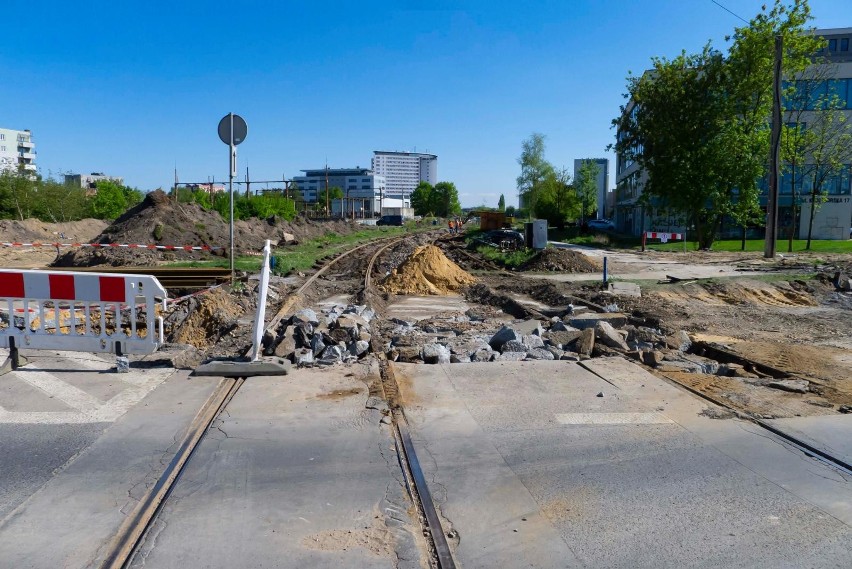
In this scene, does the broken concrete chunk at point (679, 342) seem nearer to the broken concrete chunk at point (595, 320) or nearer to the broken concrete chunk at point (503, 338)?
the broken concrete chunk at point (595, 320)

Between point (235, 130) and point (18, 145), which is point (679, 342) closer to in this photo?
point (235, 130)

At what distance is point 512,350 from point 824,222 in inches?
1840

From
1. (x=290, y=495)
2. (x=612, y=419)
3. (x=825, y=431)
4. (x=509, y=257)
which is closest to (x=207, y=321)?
(x=290, y=495)

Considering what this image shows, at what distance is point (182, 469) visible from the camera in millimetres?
4867

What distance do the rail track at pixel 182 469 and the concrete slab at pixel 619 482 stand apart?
128 millimetres

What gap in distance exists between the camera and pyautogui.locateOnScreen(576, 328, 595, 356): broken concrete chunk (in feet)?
29.1

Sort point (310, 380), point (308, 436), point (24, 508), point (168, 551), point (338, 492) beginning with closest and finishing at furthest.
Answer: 1. point (168, 551)
2. point (24, 508)
3. point (338, 492)
4. point (308, 436)
5. point (310, 380)

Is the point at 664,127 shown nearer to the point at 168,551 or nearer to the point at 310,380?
the point at 310,380

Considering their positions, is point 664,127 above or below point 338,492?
above

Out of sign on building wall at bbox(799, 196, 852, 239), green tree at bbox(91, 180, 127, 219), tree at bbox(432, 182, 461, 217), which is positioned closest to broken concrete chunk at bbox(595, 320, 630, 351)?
sign on building wall at bbox(799, 196, 852, 239)

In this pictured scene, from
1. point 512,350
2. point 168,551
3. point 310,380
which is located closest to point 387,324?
point 512,350

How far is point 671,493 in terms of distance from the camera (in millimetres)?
4539

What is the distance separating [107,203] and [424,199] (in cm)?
12755

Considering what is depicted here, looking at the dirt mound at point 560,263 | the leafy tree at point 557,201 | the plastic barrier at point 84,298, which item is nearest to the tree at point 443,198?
the leafy tree at point 557,201
